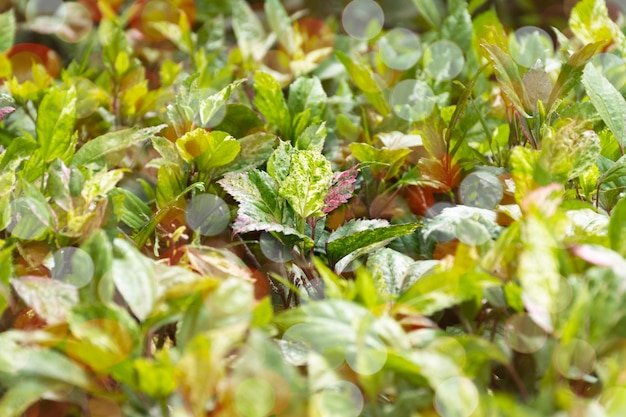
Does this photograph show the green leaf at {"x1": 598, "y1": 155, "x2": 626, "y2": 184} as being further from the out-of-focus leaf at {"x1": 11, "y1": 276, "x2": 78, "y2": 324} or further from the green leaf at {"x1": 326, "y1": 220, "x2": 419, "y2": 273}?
the out-of-focus leaf at {"x1": 11, "y1": 276, "x2": 78, "y2": 324}

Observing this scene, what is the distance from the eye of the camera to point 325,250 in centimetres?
99

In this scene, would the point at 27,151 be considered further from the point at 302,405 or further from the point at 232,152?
the point at 302,405

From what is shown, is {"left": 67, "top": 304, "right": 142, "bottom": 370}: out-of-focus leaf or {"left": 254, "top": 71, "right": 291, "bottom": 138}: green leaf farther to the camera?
{"left": 254, "top": 71, "right": 291, "bottom": 138}: green leaf

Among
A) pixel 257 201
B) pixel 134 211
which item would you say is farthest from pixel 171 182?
pixel 257 201

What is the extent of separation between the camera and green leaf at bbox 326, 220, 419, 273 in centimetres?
90

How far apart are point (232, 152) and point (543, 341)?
0.51 metres

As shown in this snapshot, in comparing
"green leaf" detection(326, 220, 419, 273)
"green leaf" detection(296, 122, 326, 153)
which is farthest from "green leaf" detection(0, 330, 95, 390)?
"green leaf" detection(296, 122, 326, 153)

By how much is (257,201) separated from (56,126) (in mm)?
374

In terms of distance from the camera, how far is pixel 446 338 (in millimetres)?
701

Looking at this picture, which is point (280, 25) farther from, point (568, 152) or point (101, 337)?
point (101, 337)

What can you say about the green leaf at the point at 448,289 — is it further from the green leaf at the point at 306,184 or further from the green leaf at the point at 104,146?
the green leaf at the point at 104,146

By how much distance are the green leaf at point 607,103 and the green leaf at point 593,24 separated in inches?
11.8

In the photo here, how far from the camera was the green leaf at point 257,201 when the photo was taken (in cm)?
87

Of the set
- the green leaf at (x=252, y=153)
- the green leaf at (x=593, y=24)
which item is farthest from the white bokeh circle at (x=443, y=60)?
the green leaf at (x=252, y=153)
